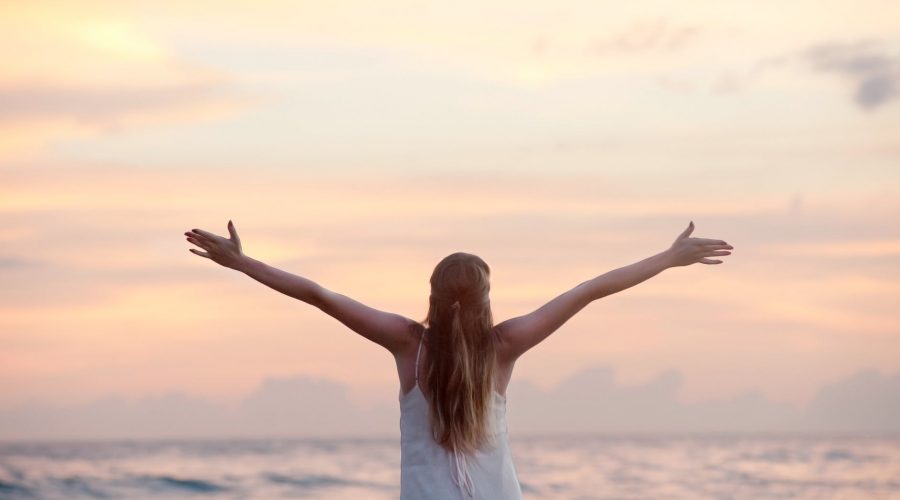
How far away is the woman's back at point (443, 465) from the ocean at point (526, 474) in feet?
63.9

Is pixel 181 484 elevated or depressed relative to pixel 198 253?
depressed

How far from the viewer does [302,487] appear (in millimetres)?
26922

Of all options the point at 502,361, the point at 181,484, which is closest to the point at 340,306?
the point at 502,361

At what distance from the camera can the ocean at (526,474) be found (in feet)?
82.4

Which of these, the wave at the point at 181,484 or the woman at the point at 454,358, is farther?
the wave at the point at 181,484

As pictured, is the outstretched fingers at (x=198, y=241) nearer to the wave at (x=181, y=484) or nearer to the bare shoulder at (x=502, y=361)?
the bare shoulder at (x=502, y=361)

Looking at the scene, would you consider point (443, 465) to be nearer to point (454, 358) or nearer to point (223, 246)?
point (454, 358)

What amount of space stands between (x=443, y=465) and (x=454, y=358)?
368 millimetres

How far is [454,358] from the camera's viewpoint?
4.30 metres

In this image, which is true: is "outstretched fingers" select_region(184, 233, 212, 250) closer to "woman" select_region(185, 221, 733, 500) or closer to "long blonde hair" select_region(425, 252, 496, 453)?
"woman" select_region(185, 221, 733, 500)

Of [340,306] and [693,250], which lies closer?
[340,306]

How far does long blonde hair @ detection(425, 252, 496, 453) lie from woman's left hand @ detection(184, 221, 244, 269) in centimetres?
71

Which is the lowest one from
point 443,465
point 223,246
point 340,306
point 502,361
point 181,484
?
point 181,484

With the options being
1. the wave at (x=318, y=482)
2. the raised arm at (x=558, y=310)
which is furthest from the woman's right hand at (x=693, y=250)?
the wave at (x=318, y=482)
